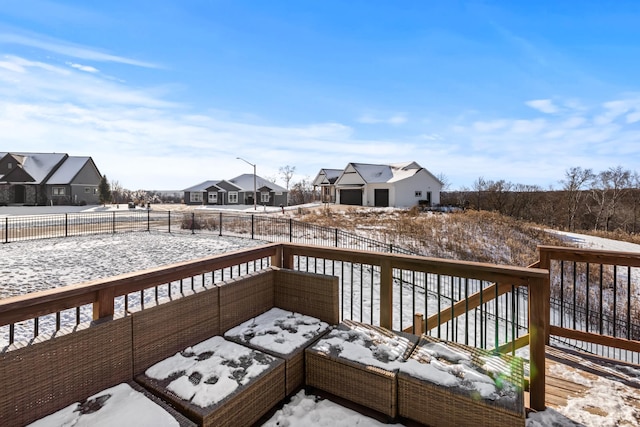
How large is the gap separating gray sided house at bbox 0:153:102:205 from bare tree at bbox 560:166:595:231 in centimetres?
4574

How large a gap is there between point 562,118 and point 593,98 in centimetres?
151

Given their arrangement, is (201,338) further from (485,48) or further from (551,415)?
(485,48)

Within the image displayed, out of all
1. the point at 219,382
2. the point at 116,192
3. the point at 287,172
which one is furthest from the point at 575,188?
the point at 116,192

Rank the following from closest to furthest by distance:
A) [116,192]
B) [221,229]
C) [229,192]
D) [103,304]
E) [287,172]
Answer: [103,304] < [221,229] < [229,192] < [116,192] < [287,172]

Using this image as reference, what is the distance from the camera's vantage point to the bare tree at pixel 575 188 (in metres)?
27.0

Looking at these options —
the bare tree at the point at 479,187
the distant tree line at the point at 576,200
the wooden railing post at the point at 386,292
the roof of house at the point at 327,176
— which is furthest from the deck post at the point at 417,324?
the roof of house at the point at 327,176

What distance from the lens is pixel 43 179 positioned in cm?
2891

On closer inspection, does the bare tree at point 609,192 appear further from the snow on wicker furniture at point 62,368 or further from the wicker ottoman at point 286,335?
the snow on wicker furniture at point 62,368

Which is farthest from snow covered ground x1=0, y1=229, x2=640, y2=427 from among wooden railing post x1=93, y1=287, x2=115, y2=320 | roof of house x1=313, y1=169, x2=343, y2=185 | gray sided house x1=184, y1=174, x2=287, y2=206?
roof of house x1=313, y1=169, x2=343, y2=185

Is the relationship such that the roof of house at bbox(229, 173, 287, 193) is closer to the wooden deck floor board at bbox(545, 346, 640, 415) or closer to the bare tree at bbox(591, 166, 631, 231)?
the bare tree at bbox(591, 166, 631, 231)

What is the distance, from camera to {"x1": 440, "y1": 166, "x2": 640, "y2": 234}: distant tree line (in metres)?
24.9

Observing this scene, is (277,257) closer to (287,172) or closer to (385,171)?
(385,171)

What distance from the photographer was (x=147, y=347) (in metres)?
2.19

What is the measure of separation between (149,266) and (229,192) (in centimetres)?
2884
